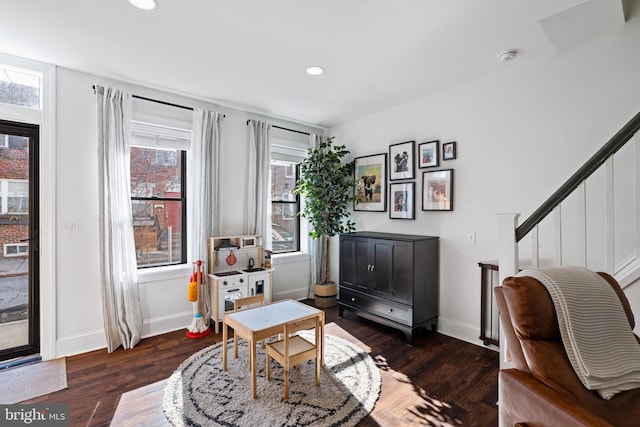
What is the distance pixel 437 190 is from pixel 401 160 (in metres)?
0.60

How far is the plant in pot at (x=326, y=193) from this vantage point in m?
4.09

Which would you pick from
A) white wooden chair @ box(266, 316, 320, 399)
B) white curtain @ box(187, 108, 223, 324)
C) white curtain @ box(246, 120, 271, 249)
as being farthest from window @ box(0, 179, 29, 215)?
white wooden chair @ box(266, 316, 320, 399)

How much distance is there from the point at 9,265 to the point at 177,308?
58.0 inches

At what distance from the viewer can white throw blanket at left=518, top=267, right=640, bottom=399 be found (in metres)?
1.23

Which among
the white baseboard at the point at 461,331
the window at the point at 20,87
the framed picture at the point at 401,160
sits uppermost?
the window at the point at 20,87

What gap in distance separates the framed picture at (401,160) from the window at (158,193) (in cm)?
243

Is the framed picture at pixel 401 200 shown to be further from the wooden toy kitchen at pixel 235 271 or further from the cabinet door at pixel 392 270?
the wooden toy kitchen at pixel 235 271

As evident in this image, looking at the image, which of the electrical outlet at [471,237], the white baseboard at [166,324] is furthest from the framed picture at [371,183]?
the white baseboard at [166,324]

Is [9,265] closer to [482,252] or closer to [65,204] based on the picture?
[65,204]

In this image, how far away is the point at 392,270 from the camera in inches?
128

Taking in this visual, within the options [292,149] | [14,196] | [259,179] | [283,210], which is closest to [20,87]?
[14,196]

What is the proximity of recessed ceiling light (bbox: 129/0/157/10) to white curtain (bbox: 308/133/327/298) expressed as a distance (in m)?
2.78

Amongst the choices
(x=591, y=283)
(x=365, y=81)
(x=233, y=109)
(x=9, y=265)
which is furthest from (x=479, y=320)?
(x=9, y=265)

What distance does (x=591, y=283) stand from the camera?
1422 mm
